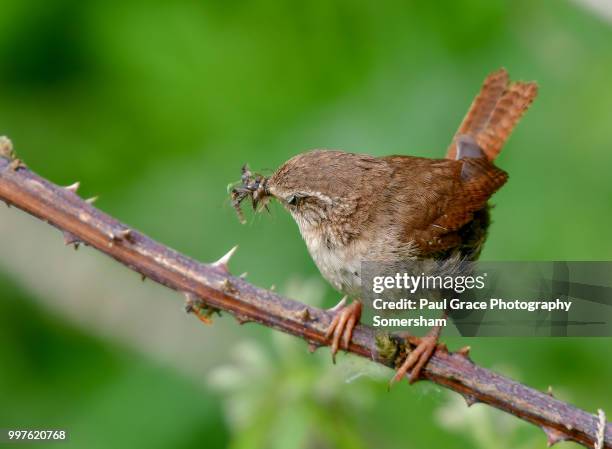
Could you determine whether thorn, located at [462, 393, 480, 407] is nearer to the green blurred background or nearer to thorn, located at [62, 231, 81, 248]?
thorn, located at [62, 231, 81, 248]

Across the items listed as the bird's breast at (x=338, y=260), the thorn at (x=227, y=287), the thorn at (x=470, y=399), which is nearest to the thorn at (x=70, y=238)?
the thorn at (x=227, y=287)

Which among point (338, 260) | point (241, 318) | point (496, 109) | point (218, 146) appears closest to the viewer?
point (241, 318)

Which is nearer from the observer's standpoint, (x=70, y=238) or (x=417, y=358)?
(x=70, y=238)

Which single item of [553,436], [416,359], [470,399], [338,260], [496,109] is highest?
[496,109]

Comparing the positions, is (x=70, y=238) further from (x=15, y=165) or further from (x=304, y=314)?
(x=304, y=314)

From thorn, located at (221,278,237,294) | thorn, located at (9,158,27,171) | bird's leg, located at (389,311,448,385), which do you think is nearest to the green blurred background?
bird's leg, located at (389,311,448,385)

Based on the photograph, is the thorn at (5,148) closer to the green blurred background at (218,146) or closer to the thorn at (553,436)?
the thorn at (553,436)

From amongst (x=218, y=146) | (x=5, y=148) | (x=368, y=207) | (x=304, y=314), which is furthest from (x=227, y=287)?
(x=218, y=146)

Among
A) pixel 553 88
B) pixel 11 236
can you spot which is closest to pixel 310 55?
pixel 553 88
